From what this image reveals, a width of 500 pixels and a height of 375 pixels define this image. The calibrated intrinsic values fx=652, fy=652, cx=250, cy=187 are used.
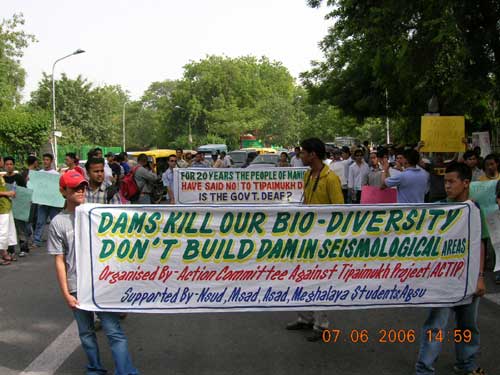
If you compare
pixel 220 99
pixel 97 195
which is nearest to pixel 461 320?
pixel 97 195

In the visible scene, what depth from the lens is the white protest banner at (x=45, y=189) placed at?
11.7 metres

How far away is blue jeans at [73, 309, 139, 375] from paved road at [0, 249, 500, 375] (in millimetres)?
498

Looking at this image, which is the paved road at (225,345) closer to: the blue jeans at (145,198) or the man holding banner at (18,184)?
the man holding banner at (18,184)

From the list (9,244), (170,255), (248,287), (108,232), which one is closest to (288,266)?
(248,287)

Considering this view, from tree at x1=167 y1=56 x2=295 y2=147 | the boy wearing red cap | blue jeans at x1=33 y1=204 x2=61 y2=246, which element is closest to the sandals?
blue jeans at x1=33 y1=204 x2=61 y2=246

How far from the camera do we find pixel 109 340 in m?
4.59

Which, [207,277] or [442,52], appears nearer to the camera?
[207,277]

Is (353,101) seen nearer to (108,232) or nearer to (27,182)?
(27,182)

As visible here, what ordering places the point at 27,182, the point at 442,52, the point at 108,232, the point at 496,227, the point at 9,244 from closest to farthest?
the point at 108,232 < the point at 496,227 < the point at 9,244 < the point at 27,182 < the point at 442,52

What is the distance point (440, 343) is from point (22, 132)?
26.3 metres

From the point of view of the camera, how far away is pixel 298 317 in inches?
257

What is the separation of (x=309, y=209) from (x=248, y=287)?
0.77m

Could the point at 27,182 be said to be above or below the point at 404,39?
below

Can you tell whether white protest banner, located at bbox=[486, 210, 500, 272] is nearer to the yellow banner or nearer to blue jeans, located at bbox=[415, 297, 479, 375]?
blue jeans, located at bbox=[415, 297, 479, 375]
